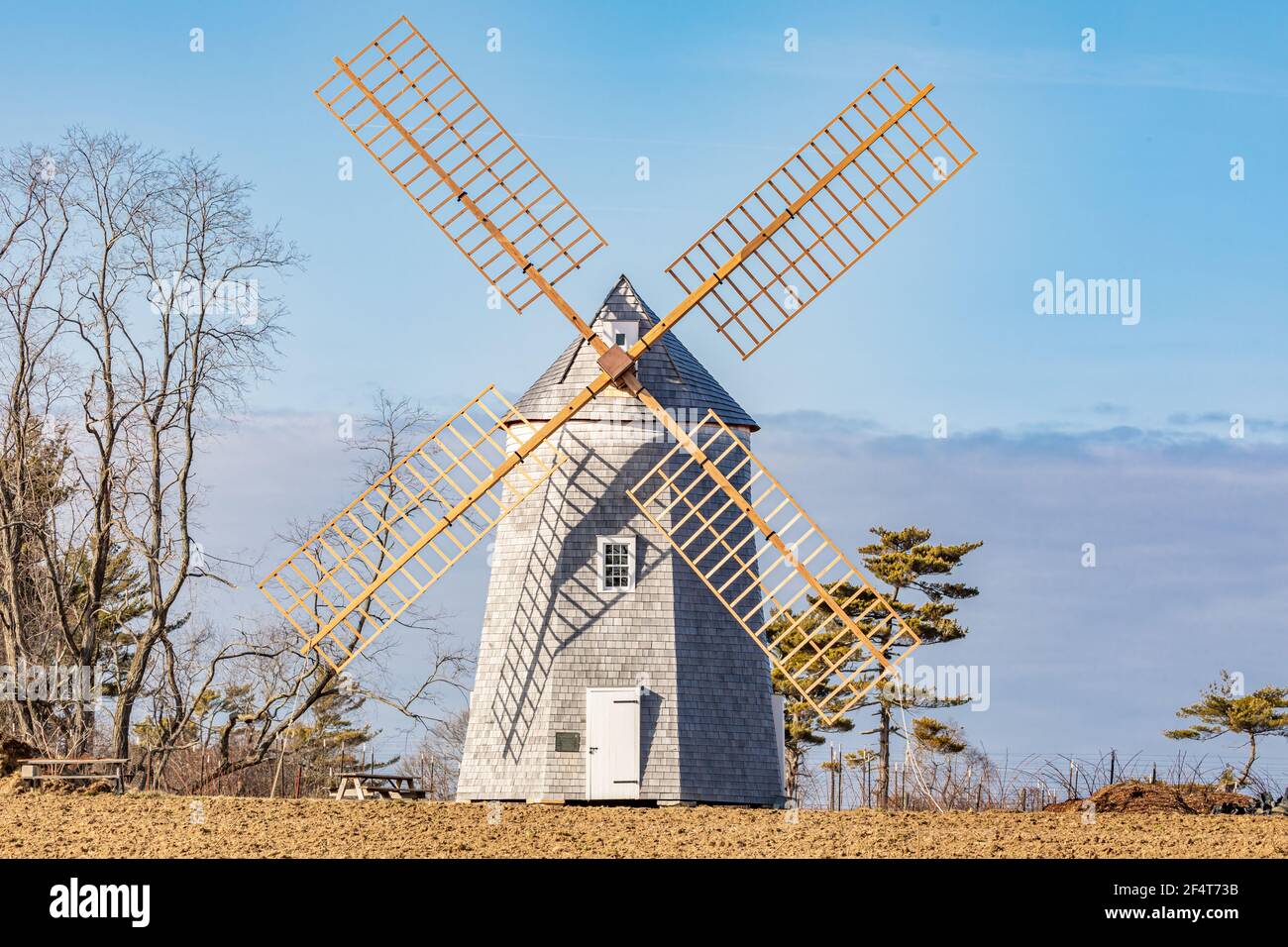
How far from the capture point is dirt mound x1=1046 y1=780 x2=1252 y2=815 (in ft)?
64.0

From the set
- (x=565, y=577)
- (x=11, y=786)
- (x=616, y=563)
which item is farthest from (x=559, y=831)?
(x=11, y=786)

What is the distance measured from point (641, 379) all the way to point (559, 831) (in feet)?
22.5

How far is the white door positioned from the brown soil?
3.80 ft

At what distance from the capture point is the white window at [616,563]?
68.1 ft

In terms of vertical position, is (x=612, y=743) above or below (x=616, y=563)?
below

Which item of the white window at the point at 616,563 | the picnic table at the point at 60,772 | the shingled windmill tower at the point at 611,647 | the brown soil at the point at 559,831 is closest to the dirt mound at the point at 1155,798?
the brown soil at the point at 559,831

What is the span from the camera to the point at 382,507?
25.7 metres

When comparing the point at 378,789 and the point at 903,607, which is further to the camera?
the point at 903,607

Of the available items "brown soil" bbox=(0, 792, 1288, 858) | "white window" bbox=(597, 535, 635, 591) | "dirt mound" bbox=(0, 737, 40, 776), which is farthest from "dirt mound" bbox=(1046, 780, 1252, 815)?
"dirt mound" bbox=(0, 737, 40, 776)

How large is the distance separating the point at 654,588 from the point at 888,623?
12964 millimetres

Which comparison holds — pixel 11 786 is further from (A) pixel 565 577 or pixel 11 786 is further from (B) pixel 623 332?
(B) pixel 623 332

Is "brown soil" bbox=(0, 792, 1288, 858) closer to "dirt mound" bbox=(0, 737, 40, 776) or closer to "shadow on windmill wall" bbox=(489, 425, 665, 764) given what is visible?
"shadow on windmill wall" bbox=(489, 425, 665, 764)

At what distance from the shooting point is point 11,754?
70.1 feet
